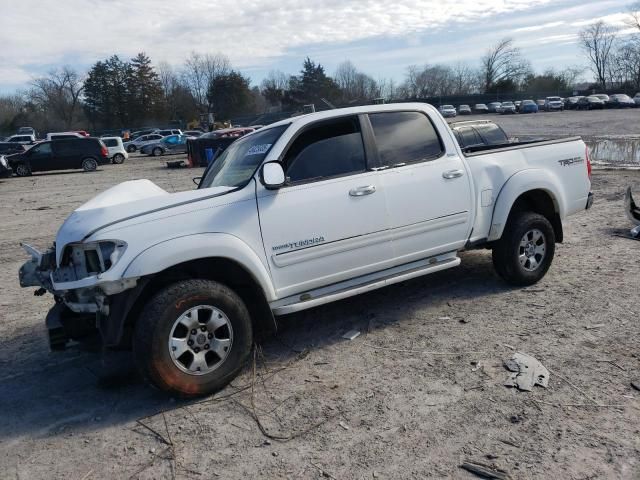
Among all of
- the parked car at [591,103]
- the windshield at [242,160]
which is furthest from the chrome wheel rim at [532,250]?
the parked car at [591,103]

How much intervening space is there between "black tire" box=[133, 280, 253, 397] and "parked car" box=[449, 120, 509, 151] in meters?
8.04

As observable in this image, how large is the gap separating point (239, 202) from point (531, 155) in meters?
3.33

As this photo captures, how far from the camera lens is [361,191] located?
4406mm

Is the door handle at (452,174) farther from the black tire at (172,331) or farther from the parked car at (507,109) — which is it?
the parked car at (507,109)

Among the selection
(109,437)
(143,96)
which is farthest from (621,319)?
(143,96)

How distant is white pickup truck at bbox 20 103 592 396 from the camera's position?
3625 mm

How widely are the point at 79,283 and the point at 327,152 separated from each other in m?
2.20

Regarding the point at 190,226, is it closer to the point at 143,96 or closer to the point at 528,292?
the point at 528,292

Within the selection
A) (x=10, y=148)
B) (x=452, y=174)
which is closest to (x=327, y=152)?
(x=452, y=174)

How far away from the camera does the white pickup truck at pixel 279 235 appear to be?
3.62m

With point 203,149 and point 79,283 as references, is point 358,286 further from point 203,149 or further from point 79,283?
point 203,149

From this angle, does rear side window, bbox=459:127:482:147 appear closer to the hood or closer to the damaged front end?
the hood

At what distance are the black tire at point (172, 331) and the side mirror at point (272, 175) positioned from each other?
85 centimetres

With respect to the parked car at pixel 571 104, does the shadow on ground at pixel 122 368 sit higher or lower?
lower
